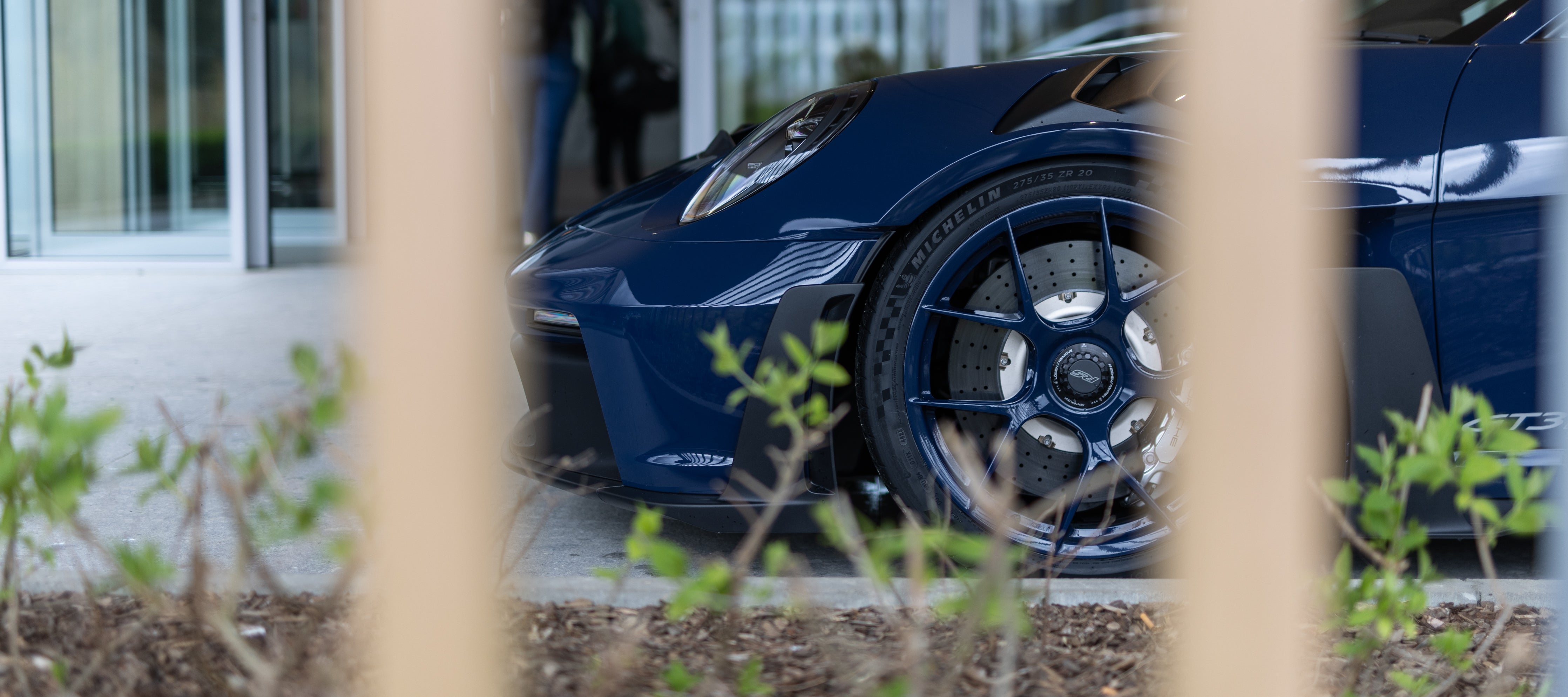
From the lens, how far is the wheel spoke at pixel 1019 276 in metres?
2.02

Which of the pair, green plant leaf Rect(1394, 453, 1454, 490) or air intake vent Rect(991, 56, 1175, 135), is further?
air intake vent Rect(991, 56, 1175, 135)

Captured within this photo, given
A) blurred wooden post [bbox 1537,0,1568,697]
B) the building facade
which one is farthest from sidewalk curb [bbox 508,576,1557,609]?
the building facade

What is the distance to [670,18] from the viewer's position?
8.19 metres

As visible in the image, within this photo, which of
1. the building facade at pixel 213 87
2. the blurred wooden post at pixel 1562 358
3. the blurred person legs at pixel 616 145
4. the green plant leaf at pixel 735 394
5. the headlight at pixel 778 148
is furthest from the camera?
the blurred person legs at pixel 616 145

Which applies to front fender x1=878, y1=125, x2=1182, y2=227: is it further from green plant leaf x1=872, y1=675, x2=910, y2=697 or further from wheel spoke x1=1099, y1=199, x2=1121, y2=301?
green plant leaf x1=872, y1=675, x2=910, y2=697

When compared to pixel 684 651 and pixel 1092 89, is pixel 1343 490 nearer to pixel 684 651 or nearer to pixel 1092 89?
pixel 684 651

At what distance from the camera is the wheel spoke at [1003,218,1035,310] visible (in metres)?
2.02

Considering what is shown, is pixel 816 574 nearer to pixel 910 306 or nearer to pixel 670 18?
pixel 910 306

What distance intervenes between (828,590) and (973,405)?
404 millimetres

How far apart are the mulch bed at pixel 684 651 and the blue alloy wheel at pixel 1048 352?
0.98 ft

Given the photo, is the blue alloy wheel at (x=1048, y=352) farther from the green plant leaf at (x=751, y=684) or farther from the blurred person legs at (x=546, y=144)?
the blurred person legs at (x=546, y=144)

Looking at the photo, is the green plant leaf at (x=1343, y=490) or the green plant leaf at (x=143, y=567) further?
the green plant leaf at (x=143, y=567)

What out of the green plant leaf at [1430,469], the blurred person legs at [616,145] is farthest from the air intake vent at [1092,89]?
the blurred person legs at [616,145]

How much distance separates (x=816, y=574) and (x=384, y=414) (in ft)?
5.21
